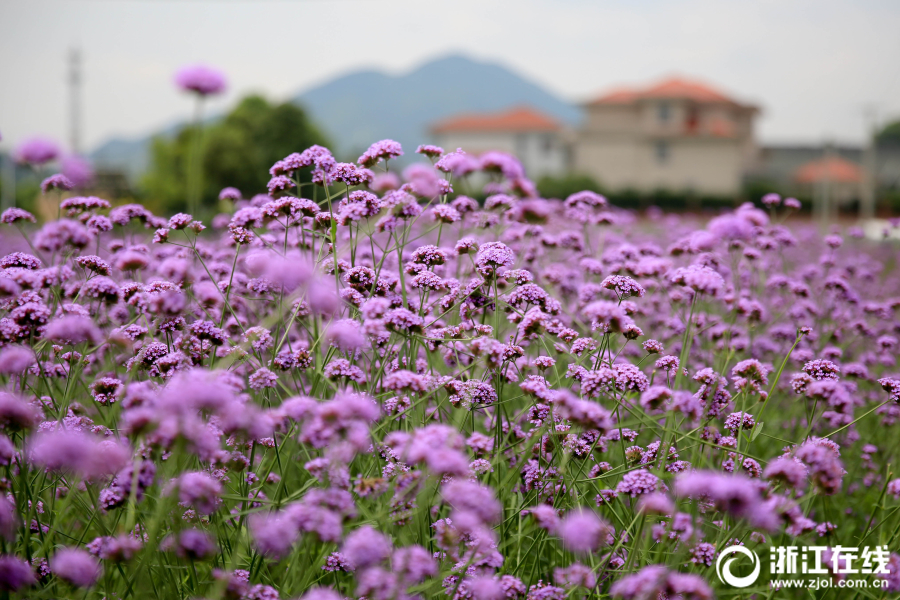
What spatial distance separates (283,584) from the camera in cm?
234

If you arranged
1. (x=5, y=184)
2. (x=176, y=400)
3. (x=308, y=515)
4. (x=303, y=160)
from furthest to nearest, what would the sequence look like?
(x=5, y=184)
(x=303, y=160)
(x=308, y=515)
(x=176, y=400)

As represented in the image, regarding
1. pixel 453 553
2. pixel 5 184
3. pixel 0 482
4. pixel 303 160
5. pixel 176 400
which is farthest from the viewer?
pixel 5 184

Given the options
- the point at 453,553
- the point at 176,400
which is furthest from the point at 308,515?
the point at 453,553

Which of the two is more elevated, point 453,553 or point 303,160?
point 303,160

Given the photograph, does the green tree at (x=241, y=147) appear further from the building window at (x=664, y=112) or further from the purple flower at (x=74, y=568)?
the purple flower at (x=74, y=568)

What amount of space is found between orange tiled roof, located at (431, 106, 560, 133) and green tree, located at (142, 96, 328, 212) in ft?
58.0

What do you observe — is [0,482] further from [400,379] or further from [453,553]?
[453,553]

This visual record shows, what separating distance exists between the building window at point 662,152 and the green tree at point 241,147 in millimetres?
24293

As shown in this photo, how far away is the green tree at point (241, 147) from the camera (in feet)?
98.1

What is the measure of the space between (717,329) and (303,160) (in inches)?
110

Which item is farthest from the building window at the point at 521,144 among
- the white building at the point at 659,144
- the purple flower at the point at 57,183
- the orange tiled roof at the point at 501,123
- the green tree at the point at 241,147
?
the purple flower at the point at 57,183

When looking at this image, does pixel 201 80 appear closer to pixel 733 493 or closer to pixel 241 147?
pixel 733 493

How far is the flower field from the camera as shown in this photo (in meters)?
1.79

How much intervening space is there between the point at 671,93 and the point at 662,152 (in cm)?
462
